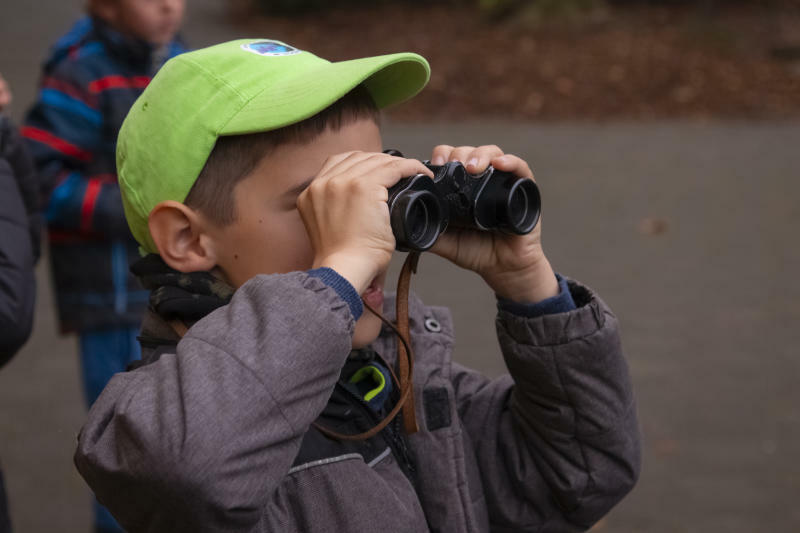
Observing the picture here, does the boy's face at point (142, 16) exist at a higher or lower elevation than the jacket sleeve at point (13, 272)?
higher

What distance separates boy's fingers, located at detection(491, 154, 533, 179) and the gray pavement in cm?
256

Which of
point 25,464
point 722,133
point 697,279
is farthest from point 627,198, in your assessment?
point 25,464

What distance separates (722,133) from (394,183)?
9247 mm

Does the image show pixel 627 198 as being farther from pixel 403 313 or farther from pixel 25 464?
pixel 403 313

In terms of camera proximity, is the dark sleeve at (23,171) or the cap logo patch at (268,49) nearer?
the cap logo patch at (268,49)

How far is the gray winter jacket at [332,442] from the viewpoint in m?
1.56

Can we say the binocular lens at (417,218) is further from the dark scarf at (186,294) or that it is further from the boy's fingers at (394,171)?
the dark scarf at (186,294)

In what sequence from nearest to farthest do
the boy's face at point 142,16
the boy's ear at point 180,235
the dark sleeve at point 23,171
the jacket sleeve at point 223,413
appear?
the jacket sleeve at point 223,413
the boy's ear at point 180,235
the dark sleeve at point 23,171
the boy's face at point 142,16

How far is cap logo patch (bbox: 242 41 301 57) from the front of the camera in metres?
2.01

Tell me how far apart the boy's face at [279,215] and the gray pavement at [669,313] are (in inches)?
108

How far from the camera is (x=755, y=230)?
7453 millimetres

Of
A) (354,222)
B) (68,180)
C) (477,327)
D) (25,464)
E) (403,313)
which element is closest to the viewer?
(354,222)

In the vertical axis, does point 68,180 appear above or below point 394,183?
below

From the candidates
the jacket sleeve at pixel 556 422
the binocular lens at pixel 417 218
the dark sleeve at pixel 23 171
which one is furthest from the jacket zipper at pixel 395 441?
the dark sleeve at pixel 23 171
